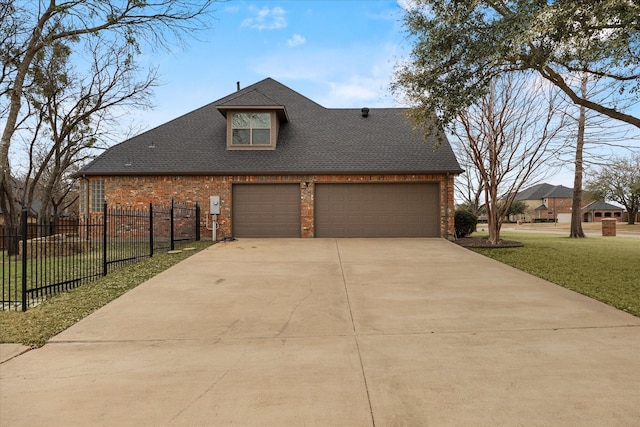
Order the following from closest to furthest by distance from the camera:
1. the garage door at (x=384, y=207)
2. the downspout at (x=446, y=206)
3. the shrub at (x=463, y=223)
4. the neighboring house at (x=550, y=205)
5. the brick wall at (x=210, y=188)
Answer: the downspout at (x=446, y=206) < the brick wall at (x=210, y=188) < the garage door at (x=384, y=207) < the shrub at (x=463, y=223) < the neighboring house at (x=550, y=205)

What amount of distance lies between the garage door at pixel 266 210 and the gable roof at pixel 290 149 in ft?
2.66

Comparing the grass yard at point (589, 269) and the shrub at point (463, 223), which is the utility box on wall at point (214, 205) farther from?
the shrub at point (463, 223)

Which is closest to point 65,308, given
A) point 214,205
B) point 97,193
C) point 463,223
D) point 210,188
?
point 214,205

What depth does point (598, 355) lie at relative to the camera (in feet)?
12.7

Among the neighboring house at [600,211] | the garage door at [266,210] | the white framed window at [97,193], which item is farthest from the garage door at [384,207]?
the neighboring house at [600,211]

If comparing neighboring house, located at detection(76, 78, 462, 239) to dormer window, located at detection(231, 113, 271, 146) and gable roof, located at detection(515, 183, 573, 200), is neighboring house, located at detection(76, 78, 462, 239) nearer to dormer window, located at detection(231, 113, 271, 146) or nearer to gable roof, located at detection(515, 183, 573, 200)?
dormer window, located at detection(231, 113, 271, 146)

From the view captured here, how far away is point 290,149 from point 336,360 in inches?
486

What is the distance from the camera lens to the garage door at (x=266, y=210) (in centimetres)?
1453

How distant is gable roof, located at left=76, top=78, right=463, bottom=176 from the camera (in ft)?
46.7

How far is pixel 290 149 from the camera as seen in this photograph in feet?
50.2

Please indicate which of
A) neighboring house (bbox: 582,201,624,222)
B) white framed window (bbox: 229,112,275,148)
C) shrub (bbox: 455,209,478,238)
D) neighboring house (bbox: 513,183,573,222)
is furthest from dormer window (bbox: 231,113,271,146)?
neighboring house (bbox: 582,201,624,222)

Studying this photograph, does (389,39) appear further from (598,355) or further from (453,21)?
(598,355)

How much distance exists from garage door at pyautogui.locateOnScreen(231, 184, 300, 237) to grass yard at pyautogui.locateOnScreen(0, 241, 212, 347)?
5.89 metres

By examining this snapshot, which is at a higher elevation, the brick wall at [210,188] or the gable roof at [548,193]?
the gable roof at [548,193]
